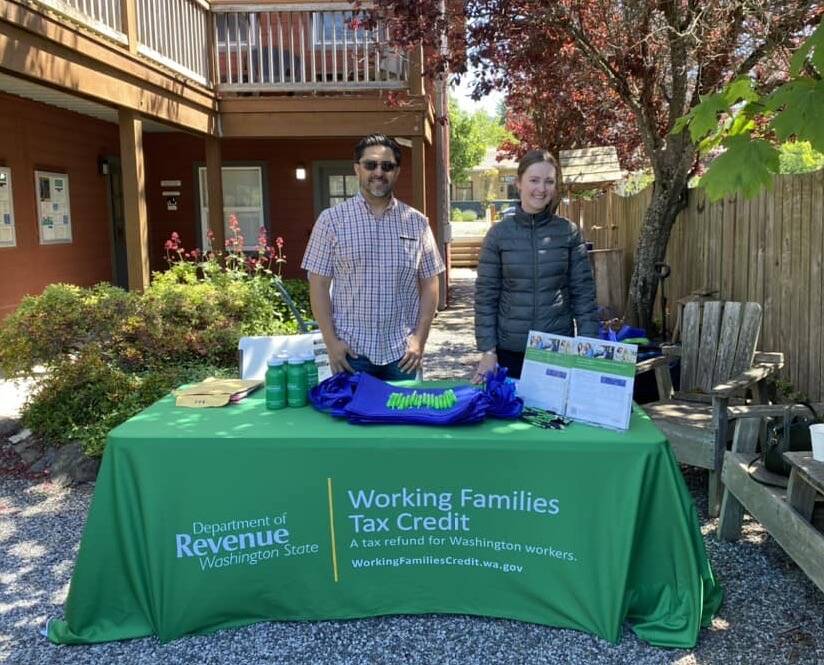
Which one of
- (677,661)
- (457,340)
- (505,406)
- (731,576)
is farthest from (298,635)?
(457,340)

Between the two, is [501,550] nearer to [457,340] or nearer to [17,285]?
[457,340]

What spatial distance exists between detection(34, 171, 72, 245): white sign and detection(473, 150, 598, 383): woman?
24.4ft

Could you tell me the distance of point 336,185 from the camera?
1148cm

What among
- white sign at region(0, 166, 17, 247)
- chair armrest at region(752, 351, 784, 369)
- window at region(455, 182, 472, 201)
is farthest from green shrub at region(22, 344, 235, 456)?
window at region(455, 182, 472, 201)

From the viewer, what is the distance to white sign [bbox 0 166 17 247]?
8.11 m

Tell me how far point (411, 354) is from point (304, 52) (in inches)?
259

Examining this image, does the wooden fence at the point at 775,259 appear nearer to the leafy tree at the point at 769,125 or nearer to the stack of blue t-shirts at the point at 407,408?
the leafy tree at the point at 769,125

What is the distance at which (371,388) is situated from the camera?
2846 millimetres

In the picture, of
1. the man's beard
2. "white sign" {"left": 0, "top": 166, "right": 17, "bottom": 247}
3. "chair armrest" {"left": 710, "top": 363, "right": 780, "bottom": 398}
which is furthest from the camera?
"white sign" {"left": 0, "top": 166, "right": 17, "bottom": 247}

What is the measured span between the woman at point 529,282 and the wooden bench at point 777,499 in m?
0.92

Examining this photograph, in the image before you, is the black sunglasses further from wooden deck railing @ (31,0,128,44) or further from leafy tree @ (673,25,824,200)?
wooden deck railing @ (31,0,128,44)

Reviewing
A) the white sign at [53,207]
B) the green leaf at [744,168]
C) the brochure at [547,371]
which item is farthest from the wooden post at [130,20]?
the green leaf at [744,168]

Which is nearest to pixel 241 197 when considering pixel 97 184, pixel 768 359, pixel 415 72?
pixel 97 184

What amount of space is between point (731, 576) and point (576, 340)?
133cm
